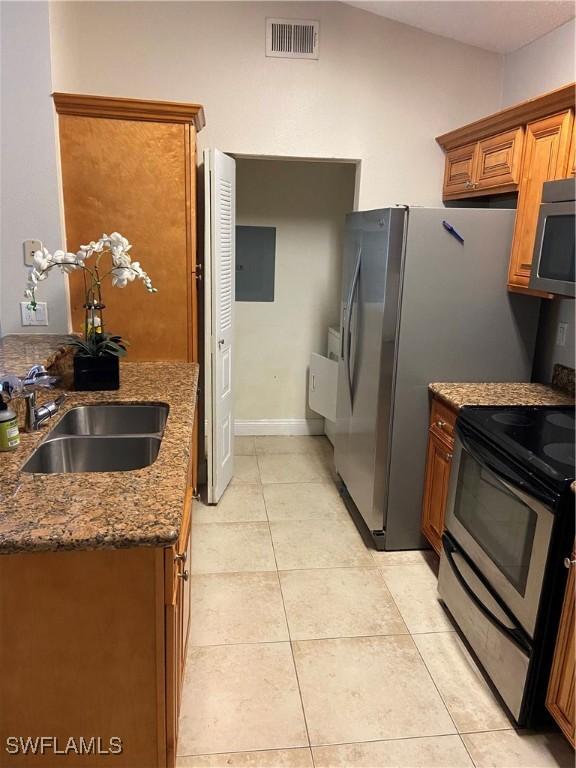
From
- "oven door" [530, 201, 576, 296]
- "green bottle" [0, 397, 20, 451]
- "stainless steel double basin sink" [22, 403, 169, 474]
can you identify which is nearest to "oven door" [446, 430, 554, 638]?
"oven door" [530, 201, 576, 296]

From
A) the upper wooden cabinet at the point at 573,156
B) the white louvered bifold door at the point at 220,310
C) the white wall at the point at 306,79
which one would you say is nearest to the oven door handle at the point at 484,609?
the white louvered bifold door at the point at 220,310

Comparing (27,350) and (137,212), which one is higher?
(137,212)

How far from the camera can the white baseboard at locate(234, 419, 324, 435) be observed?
14.8 feet

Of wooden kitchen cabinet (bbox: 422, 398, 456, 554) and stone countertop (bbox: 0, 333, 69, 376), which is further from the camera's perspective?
wooden kitchen cabinet (bbox: 422, 398, 456, 554)

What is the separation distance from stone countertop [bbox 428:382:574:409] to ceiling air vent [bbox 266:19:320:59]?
2.10 m

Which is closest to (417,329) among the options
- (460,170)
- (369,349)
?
(369,349)

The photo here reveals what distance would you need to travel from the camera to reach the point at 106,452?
204cm

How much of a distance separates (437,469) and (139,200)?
6.52ft

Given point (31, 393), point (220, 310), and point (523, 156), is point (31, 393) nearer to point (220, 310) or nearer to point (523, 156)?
point (220, 310)

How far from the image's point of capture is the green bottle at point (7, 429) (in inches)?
64.8

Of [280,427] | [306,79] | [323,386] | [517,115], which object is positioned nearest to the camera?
[517,115]

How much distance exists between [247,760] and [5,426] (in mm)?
1279

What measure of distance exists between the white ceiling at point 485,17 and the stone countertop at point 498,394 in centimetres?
176

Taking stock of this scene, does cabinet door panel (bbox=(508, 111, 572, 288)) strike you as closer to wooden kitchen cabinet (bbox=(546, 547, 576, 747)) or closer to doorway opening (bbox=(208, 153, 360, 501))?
wooden kitchen cabinet (bbox=(546, 547, 576, 747))
